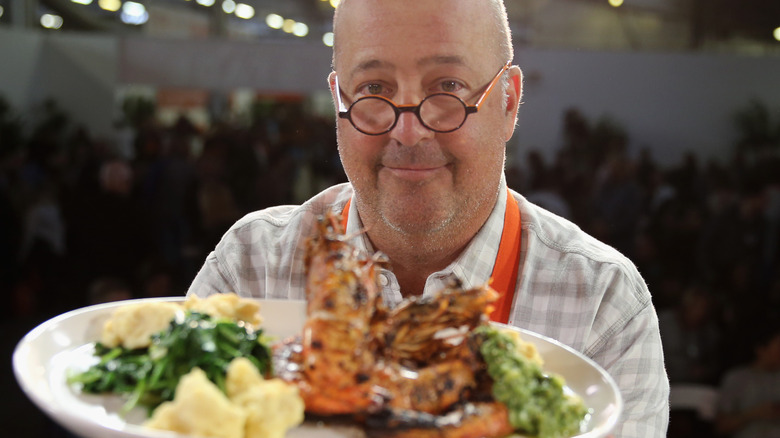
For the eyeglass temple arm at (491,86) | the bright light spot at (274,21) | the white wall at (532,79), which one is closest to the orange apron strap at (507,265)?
the eyeglass temple arm at (491,86)

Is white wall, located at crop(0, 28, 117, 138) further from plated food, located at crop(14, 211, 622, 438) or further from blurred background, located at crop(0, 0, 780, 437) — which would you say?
plated food, located at crop(14, 211, 622, 438)

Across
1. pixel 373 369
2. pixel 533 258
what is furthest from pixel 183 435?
pixel 533 258

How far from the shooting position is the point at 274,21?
18.2 feet

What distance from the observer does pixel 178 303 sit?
1585mm

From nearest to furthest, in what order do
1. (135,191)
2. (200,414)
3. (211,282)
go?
(200,414) < (211,282) < (135,191)

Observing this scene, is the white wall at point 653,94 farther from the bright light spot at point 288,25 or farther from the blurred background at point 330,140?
the bright light spot at point 288,25

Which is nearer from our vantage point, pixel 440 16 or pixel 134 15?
pixel 440 16

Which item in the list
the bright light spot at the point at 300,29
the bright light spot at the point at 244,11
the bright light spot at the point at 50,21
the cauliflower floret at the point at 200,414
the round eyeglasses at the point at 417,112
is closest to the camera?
the cauliflower floret at the point at 200,414

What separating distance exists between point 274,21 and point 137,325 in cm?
450

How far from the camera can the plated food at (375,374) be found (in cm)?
118

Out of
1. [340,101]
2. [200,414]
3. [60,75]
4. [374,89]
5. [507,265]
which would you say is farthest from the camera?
[60,75]

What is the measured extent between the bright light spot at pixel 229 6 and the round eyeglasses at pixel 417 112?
13.0 ft

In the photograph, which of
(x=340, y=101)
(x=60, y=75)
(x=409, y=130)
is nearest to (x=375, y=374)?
(x=409, y=130)

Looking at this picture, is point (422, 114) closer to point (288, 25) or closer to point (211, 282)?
point (211, 282)
